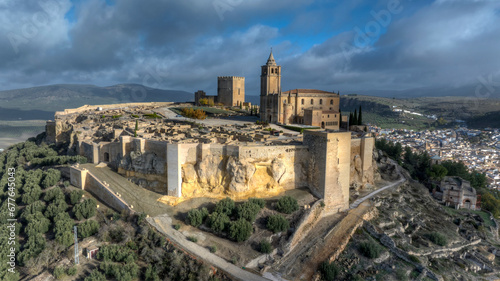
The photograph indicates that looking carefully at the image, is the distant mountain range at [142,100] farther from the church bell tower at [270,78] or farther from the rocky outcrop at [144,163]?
the rocky outcrop at [144,163]

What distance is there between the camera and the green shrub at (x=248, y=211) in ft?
52.7

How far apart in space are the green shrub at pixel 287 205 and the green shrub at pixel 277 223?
39.1 inches

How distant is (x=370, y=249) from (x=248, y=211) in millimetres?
6032

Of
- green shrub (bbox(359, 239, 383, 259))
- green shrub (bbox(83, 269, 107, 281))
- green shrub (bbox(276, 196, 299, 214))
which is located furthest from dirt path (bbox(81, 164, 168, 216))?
green shrub (bbox(359, 239, 383, 259))

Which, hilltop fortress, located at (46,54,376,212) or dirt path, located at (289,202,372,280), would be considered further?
hilltop fortress, located at (46,54,376,212)

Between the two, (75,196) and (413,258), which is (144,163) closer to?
(75,196)

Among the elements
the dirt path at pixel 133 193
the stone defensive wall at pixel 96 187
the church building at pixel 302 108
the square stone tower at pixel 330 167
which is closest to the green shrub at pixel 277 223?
the square stone tower at pixel 330 167

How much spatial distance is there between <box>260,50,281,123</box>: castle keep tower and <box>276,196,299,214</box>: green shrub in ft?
48.8

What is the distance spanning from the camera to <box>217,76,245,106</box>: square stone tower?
44969 millimetres

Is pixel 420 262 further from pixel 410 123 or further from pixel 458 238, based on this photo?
pixel 410 123

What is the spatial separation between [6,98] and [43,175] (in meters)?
135

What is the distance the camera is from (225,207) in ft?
54.7

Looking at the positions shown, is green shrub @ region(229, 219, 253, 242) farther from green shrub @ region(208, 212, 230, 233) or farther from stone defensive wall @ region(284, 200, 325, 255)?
stone defensive wall @ region(284, 200, 325, 255)

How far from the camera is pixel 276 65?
33625 millimetres
